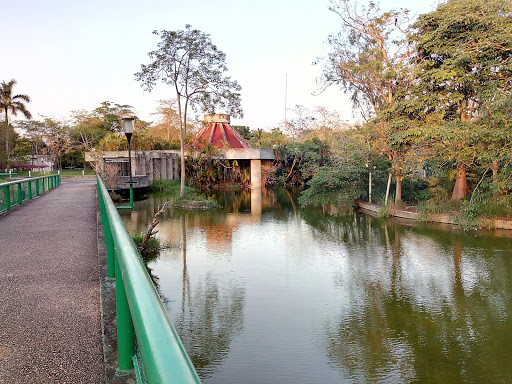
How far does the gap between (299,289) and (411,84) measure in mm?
12167

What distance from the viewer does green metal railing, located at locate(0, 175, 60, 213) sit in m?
10.0

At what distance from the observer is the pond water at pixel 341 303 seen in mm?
6027

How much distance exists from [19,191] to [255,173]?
24632mm

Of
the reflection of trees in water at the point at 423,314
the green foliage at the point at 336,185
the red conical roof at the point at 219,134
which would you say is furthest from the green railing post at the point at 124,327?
the red conical roof at the point at 219,134

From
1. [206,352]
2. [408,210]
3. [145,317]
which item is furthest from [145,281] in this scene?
[408,210]

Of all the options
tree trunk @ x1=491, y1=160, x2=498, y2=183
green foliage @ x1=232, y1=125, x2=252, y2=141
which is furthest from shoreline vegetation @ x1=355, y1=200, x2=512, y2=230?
green foliage @ x1=232, y1=125, x2=252, y2=141

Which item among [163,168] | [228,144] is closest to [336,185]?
[163,168]

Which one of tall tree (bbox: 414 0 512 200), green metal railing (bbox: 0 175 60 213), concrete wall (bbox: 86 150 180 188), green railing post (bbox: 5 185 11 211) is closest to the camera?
green metal railing (bbox: 0 175 60 213)

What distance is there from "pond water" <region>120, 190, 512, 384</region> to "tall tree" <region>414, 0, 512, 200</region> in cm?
318

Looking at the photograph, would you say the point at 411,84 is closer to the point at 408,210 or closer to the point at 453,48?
the point at 453,48

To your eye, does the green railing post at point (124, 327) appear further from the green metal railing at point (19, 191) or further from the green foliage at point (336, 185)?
the green foliage at point (336, 185)

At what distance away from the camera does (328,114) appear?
4000cm

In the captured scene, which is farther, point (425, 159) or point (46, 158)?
point (46, 158)

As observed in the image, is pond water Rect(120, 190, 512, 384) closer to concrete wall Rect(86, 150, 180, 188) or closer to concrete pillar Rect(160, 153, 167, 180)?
concrete wall Rect(86, 150, 180, 188)
